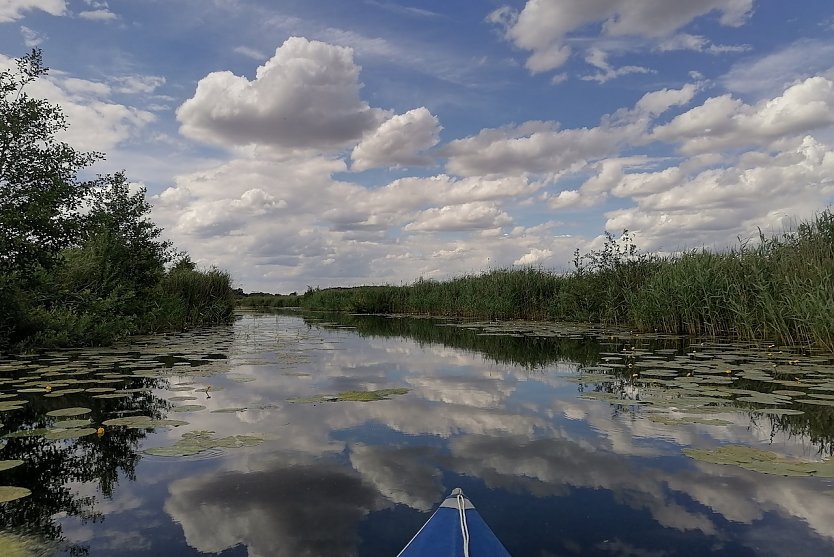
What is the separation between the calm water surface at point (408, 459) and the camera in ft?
7.67

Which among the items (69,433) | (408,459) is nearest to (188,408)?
(69,433)

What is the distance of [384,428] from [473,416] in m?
0.87

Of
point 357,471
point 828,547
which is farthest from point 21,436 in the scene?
point 828,547

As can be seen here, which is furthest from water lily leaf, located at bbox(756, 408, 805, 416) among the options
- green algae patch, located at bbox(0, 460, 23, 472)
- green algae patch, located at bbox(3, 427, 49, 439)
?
green algae patch, located at bbox(3, 427, 49, 439)

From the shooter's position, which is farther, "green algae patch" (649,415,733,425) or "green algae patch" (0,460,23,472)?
"green algae patch" (649,415,733,425)

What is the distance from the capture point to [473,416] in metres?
4.61

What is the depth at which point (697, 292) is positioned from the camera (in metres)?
11.5

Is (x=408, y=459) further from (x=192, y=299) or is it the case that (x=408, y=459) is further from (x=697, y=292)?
(x=192, y=299)

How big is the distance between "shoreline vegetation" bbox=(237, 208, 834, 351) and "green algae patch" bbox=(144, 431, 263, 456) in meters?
8.37

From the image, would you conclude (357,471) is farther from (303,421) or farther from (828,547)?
(828,547)

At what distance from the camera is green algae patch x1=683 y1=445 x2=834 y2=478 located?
3.04 meters

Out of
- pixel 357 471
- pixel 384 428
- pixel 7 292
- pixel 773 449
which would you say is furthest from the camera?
pixel 7 292

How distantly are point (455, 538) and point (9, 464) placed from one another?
2.87 m

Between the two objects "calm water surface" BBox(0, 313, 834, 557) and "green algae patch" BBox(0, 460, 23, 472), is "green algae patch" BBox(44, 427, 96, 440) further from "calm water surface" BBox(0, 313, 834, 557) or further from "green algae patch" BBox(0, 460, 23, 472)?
"green algae patch" BBox(0, 460, 23, 472)
